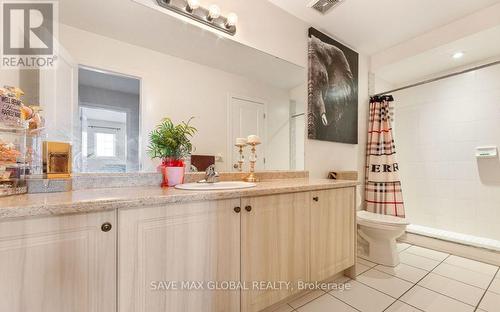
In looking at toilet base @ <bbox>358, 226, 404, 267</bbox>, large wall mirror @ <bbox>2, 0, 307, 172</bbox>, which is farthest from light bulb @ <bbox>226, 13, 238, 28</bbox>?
toilet base @ <bbox>358, 226, 404, 267</bbox>

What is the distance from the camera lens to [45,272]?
2.21 ft

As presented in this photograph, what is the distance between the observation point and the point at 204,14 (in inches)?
57.9

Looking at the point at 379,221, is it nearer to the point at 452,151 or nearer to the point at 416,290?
the point at 416,290

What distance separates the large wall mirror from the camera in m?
1.08

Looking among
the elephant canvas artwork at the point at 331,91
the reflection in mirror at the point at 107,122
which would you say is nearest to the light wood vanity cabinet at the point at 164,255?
the reflection in mirror at the point at 107,122

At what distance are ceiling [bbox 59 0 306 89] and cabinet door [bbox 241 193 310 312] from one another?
1.08 meters

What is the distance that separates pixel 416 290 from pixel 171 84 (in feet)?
7.54

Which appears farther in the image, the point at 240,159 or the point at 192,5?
the point at 240,159

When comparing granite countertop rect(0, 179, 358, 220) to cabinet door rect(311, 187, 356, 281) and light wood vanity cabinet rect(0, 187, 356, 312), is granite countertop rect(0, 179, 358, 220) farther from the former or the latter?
cabinet door rect(311, 187, 356, 281)

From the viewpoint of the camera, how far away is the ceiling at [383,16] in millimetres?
1867

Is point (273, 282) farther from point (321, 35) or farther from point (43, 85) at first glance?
point (321, 35)

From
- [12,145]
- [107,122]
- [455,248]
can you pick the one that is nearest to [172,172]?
[107,122]

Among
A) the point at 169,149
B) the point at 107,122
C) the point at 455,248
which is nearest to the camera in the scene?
the point at 107,122

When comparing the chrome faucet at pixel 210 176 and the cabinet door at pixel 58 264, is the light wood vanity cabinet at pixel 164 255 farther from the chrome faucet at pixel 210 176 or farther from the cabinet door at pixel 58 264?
the chrome faucet at pixel 210 176
